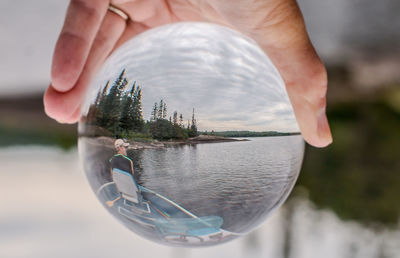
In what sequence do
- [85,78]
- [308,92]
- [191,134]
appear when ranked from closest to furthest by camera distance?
[191,134] < [308,92] < [85,78]

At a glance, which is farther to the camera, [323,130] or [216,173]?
[323,130]

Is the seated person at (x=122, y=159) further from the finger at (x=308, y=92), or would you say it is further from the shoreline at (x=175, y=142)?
the finger at (x=308, y=92)

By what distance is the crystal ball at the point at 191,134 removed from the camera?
0.39 metres

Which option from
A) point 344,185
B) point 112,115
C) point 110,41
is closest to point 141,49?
point 112,115

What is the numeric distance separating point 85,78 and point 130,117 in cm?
32

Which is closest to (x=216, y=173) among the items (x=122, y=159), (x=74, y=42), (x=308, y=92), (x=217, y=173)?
(x=217, y=173)

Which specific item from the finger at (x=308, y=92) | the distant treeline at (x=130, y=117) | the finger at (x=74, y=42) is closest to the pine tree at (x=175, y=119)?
the distant treeline at (x=130, y=117)

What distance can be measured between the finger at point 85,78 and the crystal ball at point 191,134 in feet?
0.75

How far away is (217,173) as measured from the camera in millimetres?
390

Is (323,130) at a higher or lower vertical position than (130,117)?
lower

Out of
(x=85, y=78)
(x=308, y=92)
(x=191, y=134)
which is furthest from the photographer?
(x=85, y=78)

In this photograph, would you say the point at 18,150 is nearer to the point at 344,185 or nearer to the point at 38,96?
the point at 38,96

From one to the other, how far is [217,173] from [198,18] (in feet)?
1.43

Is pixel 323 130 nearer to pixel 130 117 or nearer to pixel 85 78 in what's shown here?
pixel 130 117
